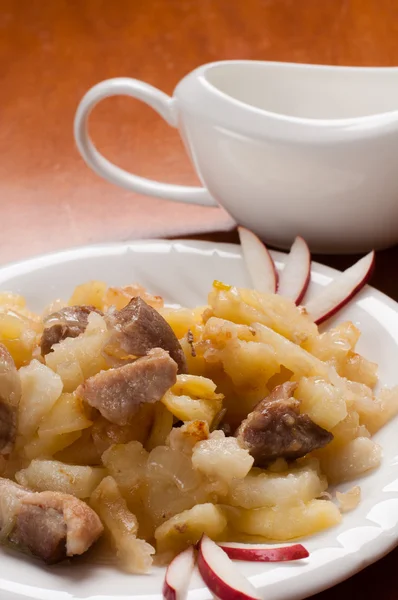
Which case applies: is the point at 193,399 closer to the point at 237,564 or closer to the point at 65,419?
the point at 65,419

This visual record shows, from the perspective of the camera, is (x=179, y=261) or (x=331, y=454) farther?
(x=179, y=261)

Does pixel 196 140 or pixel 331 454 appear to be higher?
pixel 196 140

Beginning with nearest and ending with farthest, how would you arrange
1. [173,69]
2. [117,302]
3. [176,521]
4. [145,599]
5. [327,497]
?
1. [145,599]
2. [176,521]
3. [327,497]
4. [117,302]
5. [173,69]

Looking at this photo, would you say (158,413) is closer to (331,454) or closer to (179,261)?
(331,454)

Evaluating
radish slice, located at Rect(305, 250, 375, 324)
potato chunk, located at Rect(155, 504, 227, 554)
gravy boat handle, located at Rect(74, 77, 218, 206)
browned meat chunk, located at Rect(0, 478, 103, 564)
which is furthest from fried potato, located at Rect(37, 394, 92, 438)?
gravy boat handle, located at Rect(74, 77, 218, 206)

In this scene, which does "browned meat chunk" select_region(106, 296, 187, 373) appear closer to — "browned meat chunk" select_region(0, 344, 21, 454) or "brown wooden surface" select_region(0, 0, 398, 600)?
"browned meat chunk" select_region(0, 344, 21, 454)

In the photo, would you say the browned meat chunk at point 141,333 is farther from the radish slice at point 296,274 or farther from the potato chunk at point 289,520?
the radish slice at point 296,274

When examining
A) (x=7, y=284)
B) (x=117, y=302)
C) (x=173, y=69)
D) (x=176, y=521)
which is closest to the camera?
(x=176, y=521)

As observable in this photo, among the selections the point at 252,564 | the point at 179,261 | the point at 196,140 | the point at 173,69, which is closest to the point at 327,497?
the point at 252,564
